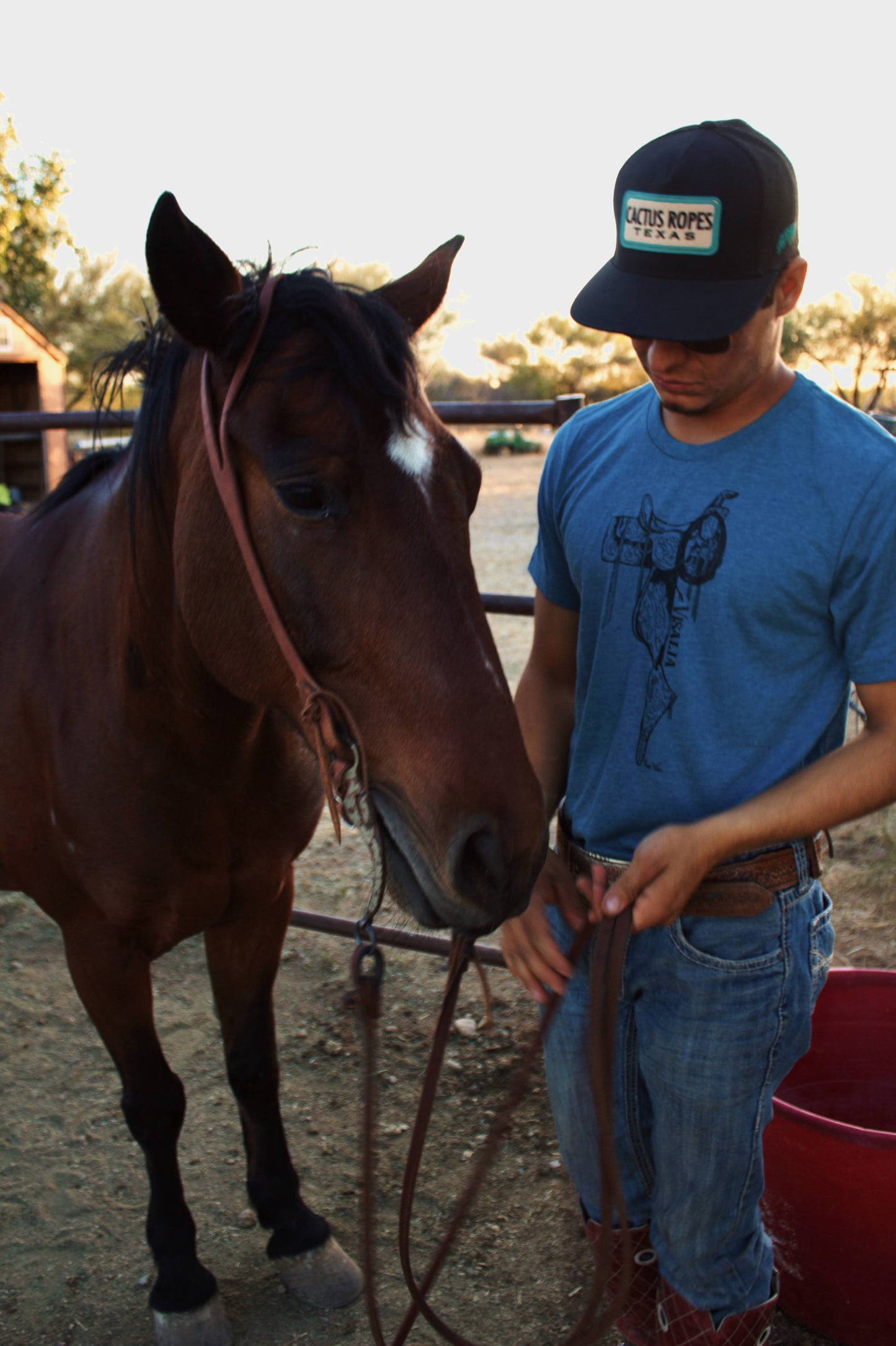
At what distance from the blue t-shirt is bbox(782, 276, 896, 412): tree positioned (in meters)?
5.32

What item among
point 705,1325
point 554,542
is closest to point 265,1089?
point 705,1325

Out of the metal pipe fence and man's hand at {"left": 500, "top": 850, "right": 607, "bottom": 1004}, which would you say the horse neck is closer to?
man's hand at {"left": 500, "top": 850, "right": 607, "bottom": 1004}

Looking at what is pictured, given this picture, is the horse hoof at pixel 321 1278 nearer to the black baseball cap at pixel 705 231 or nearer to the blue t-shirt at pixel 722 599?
the blue t-shirt at pixel 722 599

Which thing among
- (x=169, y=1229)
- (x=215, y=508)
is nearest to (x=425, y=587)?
(x=215, y=508)

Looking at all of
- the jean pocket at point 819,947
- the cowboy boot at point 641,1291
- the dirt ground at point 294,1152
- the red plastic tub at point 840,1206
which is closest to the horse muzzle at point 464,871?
the dirt ground at point 294,1152

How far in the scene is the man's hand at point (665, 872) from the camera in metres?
1.30

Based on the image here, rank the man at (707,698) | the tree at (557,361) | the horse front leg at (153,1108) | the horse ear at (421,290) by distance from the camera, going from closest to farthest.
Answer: the man at (707,698) < the horse ear at (421,290) < the horse front leg at (153,1108) < the tree at (557,361)

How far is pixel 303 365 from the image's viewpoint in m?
1.39

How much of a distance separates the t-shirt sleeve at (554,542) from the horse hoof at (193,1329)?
1636 mm

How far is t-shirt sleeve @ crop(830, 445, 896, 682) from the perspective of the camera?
131 cm

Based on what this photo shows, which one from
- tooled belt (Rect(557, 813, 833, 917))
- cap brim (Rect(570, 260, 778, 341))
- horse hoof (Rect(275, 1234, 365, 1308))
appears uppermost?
cap brim (Rect(570, 260, 778, 341))

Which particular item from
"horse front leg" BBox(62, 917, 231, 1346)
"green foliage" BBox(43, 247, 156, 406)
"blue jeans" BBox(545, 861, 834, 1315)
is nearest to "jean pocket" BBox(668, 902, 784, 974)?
"blue jeans" BBox(545, 861, 834, 1315)

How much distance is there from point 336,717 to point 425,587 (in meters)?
0.23

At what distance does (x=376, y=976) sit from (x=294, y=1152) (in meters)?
1.54
